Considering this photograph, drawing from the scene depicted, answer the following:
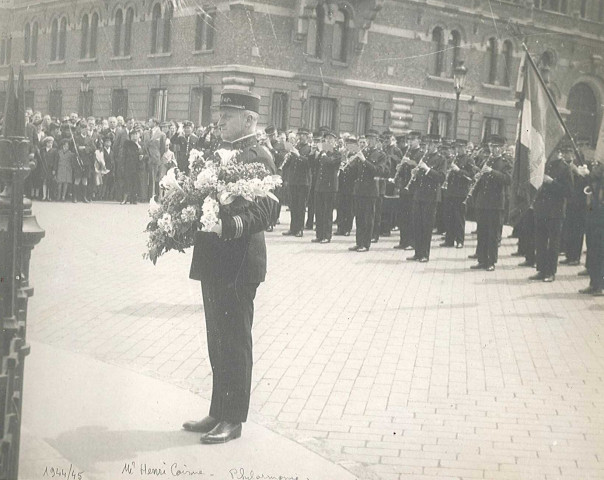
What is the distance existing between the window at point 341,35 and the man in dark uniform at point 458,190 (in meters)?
9.72

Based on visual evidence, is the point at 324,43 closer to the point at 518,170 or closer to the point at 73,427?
the point at 518,170

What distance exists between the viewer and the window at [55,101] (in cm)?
988

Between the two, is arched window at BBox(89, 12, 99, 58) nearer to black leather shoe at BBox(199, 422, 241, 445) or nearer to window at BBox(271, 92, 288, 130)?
black leather shoe at BBox(199, 422, 241, 445)

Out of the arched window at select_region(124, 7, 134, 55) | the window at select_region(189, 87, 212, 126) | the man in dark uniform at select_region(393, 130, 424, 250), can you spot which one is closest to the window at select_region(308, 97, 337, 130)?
the window at select_region(189, 87, 212, 126)

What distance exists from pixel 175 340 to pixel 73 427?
2.46 meters

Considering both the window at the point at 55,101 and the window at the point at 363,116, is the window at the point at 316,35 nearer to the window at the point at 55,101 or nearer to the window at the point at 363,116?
the window at the point at 363,116

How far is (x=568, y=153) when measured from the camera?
12.5 m

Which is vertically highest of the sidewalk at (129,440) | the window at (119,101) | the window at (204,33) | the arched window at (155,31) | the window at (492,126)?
the window at (204,33)

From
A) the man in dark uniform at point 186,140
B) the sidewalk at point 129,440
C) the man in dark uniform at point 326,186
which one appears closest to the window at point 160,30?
the man in dark uniform at point 186,140

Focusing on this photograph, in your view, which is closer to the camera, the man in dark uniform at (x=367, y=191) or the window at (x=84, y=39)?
the window at (x=84, y=39)

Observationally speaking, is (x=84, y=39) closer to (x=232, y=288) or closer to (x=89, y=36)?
(x=89, y=36)

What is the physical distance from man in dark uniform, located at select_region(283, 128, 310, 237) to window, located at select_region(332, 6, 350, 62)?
29.0 ft

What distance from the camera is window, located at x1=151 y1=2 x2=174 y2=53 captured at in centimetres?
1872

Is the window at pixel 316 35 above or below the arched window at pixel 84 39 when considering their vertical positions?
above
